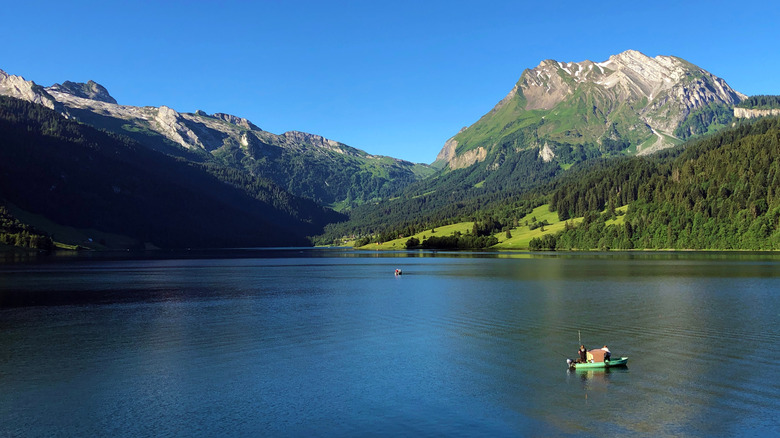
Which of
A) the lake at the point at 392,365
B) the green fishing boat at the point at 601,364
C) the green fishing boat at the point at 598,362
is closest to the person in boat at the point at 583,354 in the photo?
the green fishing boat at the point at 598,362

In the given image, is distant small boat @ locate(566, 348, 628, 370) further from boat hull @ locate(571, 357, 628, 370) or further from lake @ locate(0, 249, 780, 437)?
lake @ locate(0, 249, 780, 437)

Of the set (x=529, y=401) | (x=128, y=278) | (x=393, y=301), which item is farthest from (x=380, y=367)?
(x=128, y=278)

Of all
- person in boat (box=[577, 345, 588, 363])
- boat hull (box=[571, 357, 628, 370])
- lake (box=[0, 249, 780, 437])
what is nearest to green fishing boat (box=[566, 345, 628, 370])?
boat hull (box=[571, 357, 628, 370])

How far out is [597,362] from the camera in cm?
4938

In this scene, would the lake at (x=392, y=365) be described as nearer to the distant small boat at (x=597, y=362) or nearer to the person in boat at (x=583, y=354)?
the distant small boat at (x=597, y=362)

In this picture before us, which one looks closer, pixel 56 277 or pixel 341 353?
pixel 341 353

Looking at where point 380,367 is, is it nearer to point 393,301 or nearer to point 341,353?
point 341,353

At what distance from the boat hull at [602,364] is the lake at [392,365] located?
74 cm

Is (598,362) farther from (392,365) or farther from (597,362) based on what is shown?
(392,365)

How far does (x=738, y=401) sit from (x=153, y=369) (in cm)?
4737

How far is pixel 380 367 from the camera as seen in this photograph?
5128 centimetres

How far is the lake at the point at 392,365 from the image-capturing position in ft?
119

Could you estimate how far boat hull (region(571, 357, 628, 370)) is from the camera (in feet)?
161

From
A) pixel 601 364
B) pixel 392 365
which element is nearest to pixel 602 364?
pixel 601 364
